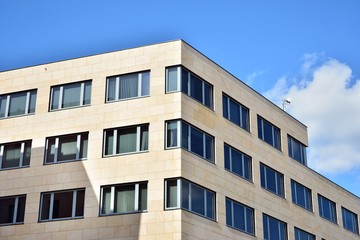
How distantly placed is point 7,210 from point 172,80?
13514 mm

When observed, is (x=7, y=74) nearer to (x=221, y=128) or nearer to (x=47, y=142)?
(x=47, y=142)

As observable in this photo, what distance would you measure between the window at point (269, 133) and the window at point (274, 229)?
19.5 ft

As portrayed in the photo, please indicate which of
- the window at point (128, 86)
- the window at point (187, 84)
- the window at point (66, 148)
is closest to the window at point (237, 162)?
the window at point (187, 84)

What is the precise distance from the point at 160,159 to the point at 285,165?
15689mm

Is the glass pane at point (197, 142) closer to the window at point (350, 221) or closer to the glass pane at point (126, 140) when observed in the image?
the glass pane at point (126, 140)

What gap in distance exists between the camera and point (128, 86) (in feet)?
137

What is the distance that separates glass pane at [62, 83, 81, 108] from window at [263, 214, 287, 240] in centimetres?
1558

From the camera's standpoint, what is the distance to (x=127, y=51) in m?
42.2

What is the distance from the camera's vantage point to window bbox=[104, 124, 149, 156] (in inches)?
1563

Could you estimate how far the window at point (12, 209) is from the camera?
1629 inches

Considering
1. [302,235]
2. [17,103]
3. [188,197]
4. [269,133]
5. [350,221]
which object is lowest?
[188,197]

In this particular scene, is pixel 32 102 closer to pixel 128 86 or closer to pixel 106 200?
pixel 128 86

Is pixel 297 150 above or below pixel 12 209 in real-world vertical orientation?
above

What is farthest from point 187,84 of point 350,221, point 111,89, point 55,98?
point 350,221
